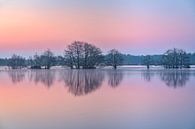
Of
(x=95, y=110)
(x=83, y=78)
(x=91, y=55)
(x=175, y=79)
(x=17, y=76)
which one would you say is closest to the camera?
(x=95, y=110)

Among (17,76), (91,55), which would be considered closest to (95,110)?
(91,55)

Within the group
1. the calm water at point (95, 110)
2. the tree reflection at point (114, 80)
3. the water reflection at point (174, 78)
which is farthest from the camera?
the water reflection at point (174, 78)

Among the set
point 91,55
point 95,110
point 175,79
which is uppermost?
point 91,55

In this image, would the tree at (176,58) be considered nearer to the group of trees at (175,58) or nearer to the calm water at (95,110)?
the group of trees at (175,58)

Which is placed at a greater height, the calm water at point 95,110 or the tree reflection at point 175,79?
the tree reflection at point 175,79

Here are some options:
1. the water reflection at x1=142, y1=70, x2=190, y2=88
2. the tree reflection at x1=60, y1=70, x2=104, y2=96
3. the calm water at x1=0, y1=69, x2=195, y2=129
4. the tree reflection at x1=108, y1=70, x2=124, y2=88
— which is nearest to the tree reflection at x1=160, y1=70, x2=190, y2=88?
the water reflection at x1=142, y1=70, x2=190, y2=88

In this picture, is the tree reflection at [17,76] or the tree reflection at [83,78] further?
the tree reflection at [17,76]

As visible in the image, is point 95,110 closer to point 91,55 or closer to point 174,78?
point 91,55

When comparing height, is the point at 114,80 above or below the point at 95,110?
above

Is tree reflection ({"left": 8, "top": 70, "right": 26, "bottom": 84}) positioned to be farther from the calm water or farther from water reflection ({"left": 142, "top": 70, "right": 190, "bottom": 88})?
water reflection ({"left": 142, "top": 70, "right": 190, "bottom": 88})

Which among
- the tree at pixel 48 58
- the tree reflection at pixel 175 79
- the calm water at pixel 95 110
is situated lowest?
the calm water at pixel 95 110

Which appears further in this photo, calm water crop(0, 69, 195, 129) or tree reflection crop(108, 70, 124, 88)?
tree reflection crop(108, 70, 124, 88)

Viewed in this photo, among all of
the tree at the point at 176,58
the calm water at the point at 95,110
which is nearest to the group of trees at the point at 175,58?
the tree at the point at 176,58

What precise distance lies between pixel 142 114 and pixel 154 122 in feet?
1.31
